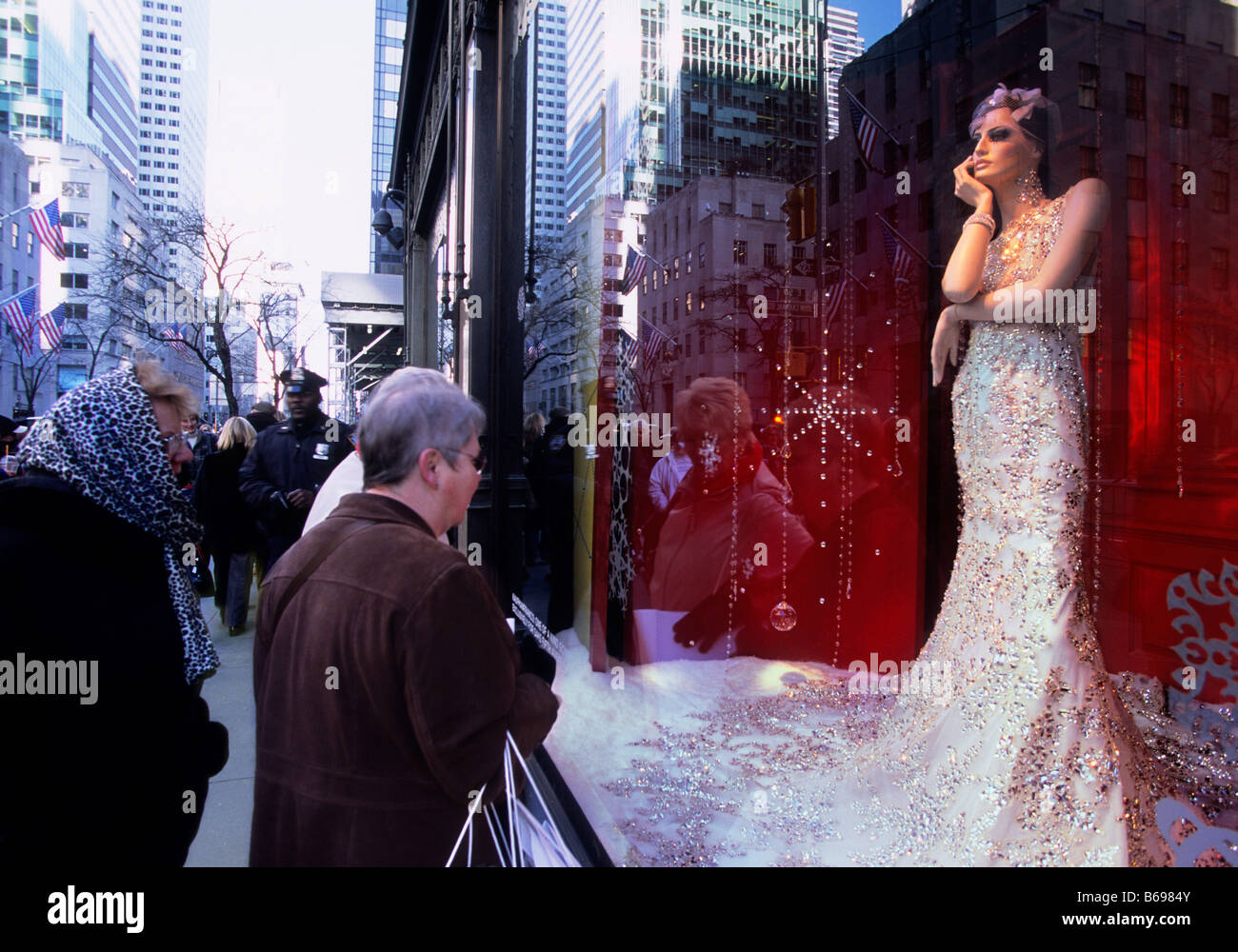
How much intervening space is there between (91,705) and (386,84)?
2750cm

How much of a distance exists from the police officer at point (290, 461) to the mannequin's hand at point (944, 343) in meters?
4.35

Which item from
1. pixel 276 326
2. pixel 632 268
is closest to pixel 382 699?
pixel 632 268

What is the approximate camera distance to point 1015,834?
209 centimetres

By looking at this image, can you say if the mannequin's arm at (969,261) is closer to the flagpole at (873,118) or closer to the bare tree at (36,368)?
the flagpole at (873,118)

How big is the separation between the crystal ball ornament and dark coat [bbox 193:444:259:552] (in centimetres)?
441

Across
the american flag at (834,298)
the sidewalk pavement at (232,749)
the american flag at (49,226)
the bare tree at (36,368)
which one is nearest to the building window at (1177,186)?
the american flag at (834,298)

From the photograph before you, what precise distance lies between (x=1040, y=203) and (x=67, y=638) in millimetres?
2953

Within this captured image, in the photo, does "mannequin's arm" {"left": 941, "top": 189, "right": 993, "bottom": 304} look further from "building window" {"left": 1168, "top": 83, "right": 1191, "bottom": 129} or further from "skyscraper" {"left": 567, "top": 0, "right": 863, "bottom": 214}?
"skyscraper" {"left": 567, "top": 0, "right": 863, "bottom": 214}

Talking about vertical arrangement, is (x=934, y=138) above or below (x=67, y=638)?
above

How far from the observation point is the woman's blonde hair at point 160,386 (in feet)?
6.13

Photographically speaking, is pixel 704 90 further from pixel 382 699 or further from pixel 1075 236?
pixel 382 699

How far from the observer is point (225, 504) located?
234 inches
